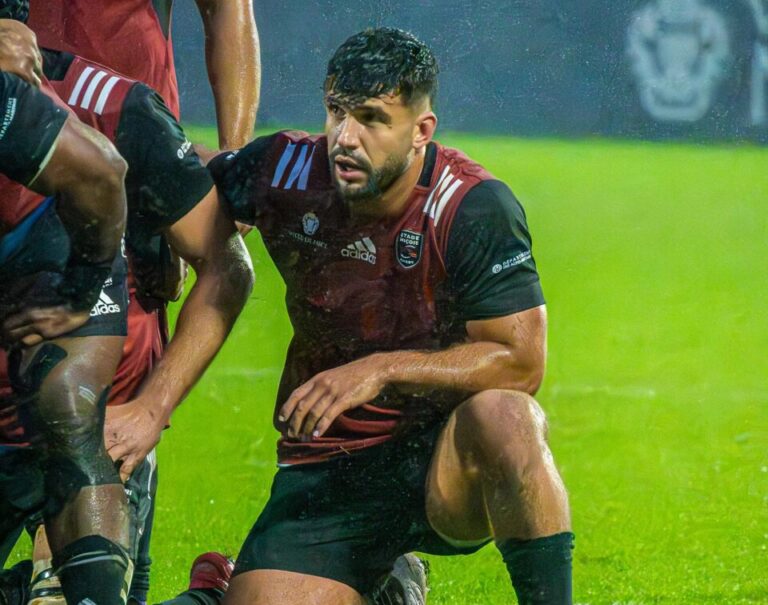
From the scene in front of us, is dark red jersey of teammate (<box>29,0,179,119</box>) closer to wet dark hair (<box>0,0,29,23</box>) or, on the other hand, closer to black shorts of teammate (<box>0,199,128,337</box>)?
wet dark hair (<box>0,0,29,23</box>)

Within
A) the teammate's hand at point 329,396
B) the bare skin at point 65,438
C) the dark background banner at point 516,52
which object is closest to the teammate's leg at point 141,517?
the bare skin at point 65,438

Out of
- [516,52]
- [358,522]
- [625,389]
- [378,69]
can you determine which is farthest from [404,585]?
[625,389]

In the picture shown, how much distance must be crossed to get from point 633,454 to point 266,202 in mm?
2510

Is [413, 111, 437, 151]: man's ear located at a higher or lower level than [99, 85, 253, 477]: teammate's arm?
higher

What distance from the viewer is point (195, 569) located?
2779 millimetres

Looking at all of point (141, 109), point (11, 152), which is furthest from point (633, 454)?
point (11, 152)

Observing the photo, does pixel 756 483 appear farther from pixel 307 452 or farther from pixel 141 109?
pixel 141 109

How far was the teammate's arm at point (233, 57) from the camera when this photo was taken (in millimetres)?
2900

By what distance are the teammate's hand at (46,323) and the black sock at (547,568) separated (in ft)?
2.68

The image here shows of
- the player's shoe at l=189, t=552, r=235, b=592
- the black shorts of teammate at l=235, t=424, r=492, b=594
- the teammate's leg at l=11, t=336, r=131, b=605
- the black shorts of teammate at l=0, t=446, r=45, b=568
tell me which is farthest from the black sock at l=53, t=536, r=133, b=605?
the player's shoe at l=189, t=552, r=235, b=592

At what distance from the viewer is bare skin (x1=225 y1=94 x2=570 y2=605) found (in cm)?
228

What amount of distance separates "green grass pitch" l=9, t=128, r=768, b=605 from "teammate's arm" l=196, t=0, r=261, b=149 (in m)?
0.58

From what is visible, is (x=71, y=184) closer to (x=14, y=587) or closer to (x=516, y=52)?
(x=14, y=587)

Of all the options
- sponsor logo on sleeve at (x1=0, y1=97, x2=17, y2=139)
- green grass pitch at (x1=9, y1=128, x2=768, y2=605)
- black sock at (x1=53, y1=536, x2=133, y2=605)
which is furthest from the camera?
green grass pitch at (x1=9, y1=128, x2=768, y2=605)
